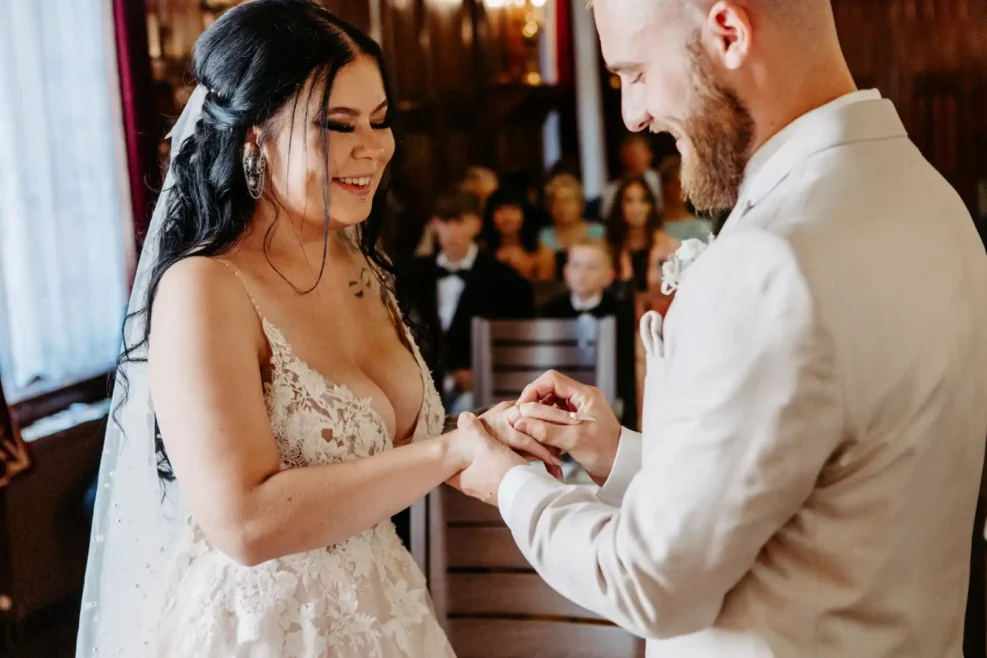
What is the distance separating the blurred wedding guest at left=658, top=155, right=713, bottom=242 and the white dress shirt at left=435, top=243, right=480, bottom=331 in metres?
0.97

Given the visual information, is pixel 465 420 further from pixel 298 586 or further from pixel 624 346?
pixel 624 346

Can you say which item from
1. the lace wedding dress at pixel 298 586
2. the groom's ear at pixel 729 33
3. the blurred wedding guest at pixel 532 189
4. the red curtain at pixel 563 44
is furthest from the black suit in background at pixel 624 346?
the red curtain at pixel 563 44

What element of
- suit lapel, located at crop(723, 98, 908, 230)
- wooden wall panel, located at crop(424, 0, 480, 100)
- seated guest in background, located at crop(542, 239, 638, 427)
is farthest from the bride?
wooden wall panel, located at crop(424, 0, 480, 100)

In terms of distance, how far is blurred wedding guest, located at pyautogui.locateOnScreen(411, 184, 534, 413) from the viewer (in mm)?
4301

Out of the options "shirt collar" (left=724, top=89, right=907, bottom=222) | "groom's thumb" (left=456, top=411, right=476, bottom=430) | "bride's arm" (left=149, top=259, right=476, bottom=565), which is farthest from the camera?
"groom's thumb" (left=456, top=411, right=476, bottom=430)

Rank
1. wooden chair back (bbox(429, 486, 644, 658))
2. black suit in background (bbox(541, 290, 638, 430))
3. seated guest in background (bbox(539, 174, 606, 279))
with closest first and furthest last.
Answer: wooden chair back (bbox(429, 486, 644, 658)), black suit in background (bbox(541, 290, 638, 430)), seated guest in background (bbox(539, 174, 606, 279))

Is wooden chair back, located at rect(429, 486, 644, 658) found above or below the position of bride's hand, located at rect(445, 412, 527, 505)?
below

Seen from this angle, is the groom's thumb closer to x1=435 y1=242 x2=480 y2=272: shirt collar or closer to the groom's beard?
the groom's beard

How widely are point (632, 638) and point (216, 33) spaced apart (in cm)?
150

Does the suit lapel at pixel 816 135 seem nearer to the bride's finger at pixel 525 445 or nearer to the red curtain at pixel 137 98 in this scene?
the bride's finger at pixel 525 445

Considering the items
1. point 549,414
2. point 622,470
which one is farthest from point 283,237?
point 622,470

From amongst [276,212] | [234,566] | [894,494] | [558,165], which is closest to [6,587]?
[234,566]

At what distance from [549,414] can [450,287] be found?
285 centimetres

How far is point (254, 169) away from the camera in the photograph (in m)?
1.64
